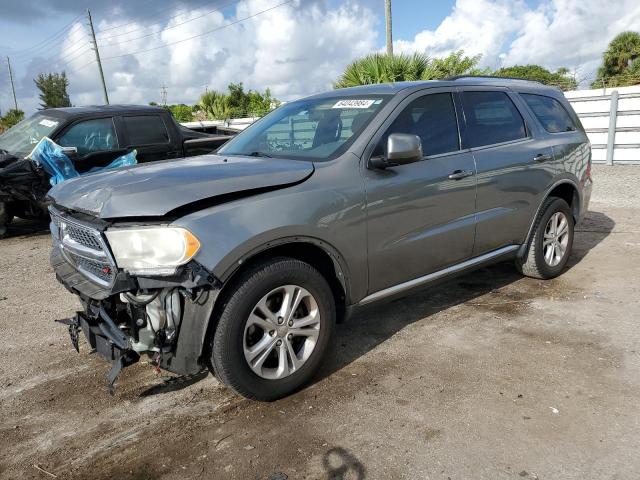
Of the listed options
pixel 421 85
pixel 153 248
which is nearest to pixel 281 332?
pixel 153 248

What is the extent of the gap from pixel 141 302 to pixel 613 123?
1235 cm

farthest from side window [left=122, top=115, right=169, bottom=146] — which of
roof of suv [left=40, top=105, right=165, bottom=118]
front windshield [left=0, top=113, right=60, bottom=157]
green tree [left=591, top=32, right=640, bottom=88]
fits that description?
green tree [left=591, top=32, right=640, bottom=88]

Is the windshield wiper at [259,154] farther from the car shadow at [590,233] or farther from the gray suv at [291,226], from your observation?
the car shadow at [590,233]

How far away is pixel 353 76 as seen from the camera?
1312 centimetres

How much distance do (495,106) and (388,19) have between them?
528 inches

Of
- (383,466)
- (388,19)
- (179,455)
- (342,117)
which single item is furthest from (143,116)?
(388,19)

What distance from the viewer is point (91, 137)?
746 cm

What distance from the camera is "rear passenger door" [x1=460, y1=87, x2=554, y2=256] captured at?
4.05 metres

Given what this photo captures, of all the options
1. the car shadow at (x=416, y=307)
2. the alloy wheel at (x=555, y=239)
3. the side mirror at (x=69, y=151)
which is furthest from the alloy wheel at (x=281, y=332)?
the side mirror at (x=69, y=151)

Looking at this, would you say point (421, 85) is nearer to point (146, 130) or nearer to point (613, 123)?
point (146, 130)

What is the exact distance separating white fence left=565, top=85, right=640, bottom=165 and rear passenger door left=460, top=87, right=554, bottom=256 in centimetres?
860

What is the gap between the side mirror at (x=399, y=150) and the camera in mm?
3211

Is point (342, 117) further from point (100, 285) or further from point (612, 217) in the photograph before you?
point (612, 217)

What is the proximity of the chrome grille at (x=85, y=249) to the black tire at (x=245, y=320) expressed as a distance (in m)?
0.63
